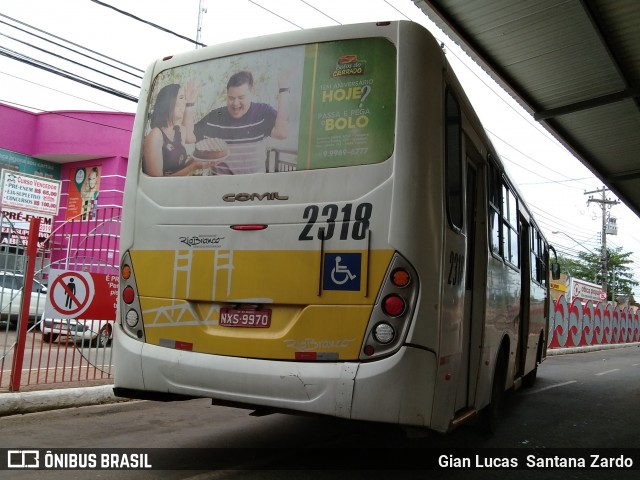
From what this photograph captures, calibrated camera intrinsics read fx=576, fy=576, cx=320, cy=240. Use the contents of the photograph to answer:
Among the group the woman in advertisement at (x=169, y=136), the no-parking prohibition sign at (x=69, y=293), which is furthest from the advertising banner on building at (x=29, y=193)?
the woman in advertisement at (x=169, y=136)

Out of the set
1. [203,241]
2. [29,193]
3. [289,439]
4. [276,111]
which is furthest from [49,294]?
[29,193]

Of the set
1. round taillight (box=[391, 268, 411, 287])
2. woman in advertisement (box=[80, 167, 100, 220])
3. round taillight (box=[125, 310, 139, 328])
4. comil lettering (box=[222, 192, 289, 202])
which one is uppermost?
woman in advertisement (box=[80, 167, 100, 220])

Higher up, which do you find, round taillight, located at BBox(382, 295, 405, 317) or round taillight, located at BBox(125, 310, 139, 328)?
round taillight, located at BBox(382, 295, 405, 317)

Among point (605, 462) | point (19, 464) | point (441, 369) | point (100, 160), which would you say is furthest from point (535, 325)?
point (100, 160)

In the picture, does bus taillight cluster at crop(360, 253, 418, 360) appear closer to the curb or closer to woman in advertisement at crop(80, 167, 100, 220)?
the curb

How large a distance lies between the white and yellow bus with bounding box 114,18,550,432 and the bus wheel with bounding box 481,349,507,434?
1.49 m

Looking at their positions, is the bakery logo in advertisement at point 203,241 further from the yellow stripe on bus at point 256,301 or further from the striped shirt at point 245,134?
the striped shirt at point 245,134

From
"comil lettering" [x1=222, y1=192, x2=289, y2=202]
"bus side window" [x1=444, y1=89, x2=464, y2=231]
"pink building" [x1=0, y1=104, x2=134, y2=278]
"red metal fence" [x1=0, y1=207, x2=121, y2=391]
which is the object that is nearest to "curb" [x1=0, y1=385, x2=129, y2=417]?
"red metal fence" [x1=0, y1=207, x2=121, y2=391]

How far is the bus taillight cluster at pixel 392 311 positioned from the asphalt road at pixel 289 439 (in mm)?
507

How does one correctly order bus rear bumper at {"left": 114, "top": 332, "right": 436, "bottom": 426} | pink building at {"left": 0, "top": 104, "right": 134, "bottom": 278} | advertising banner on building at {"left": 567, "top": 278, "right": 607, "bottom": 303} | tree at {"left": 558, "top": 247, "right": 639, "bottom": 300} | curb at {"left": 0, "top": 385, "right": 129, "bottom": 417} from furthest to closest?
tree at {"left": 558, "top": 247, "right": 639, "bottom": 300} → advertising banner on building at {"left": 567, "top": 278, "right": 607, "bottom": 303} → pink building at {"left": 0, "top": 104, "right": 134, "bottom": 278} → curb at {"left": 0, "top": 385, "right": 129, "bottom": 417} → bus rear bumper at {"left": 114, "top": 332, "right": 436, "bottom": 426}

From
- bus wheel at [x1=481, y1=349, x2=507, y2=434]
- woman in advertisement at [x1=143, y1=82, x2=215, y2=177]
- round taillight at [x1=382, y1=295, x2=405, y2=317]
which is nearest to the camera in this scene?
round taillight at [x1=382, y1=295, x2=405, y2=317]

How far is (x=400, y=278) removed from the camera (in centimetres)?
367

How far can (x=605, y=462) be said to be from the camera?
213 inches

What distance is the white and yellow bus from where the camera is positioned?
3686mm
